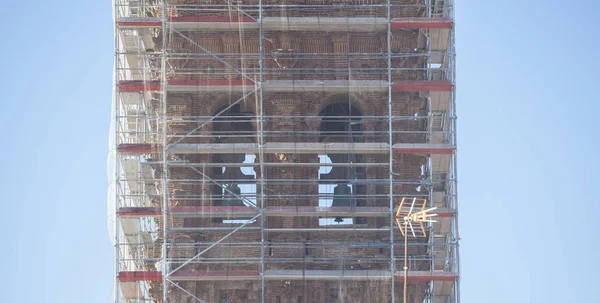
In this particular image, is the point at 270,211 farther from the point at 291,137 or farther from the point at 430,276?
the point at 430,276

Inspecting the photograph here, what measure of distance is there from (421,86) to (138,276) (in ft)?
30.2

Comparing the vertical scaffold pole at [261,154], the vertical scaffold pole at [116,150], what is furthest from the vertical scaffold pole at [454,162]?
the vertical scaffold pole at [116,150]

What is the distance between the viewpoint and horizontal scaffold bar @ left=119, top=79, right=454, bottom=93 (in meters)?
68.6

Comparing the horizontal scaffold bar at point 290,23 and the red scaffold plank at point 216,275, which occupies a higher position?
the horizontal scaffold bar at point 290,23

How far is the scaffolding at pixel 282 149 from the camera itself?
6769 centimetres

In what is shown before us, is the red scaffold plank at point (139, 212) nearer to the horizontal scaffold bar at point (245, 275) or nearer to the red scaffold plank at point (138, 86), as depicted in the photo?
the horizontal scaffold bar at point (245, 275)

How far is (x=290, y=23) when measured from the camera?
6944 centimetres

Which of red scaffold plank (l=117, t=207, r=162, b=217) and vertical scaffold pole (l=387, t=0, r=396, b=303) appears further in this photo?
red scaffold plank (l=117, t=207, r=162, b=217)

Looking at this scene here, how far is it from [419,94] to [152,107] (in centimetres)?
738

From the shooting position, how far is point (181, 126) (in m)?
69.4

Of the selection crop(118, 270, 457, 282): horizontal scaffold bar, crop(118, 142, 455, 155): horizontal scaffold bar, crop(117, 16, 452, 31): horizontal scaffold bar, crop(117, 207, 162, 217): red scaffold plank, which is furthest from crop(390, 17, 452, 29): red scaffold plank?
crop(117, 207, 162, 217): red scaffold plank

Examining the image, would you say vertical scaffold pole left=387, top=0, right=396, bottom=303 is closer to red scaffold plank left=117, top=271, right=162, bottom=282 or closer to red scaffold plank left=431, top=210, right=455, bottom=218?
red scaffold plank left=431, top=210, right=455, bottom=218

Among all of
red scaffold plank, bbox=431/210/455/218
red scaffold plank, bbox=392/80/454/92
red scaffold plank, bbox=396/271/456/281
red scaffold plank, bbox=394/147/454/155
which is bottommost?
red scaffold plank, bbox=396/271/456/281

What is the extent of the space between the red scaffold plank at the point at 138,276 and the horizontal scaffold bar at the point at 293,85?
5104mm
